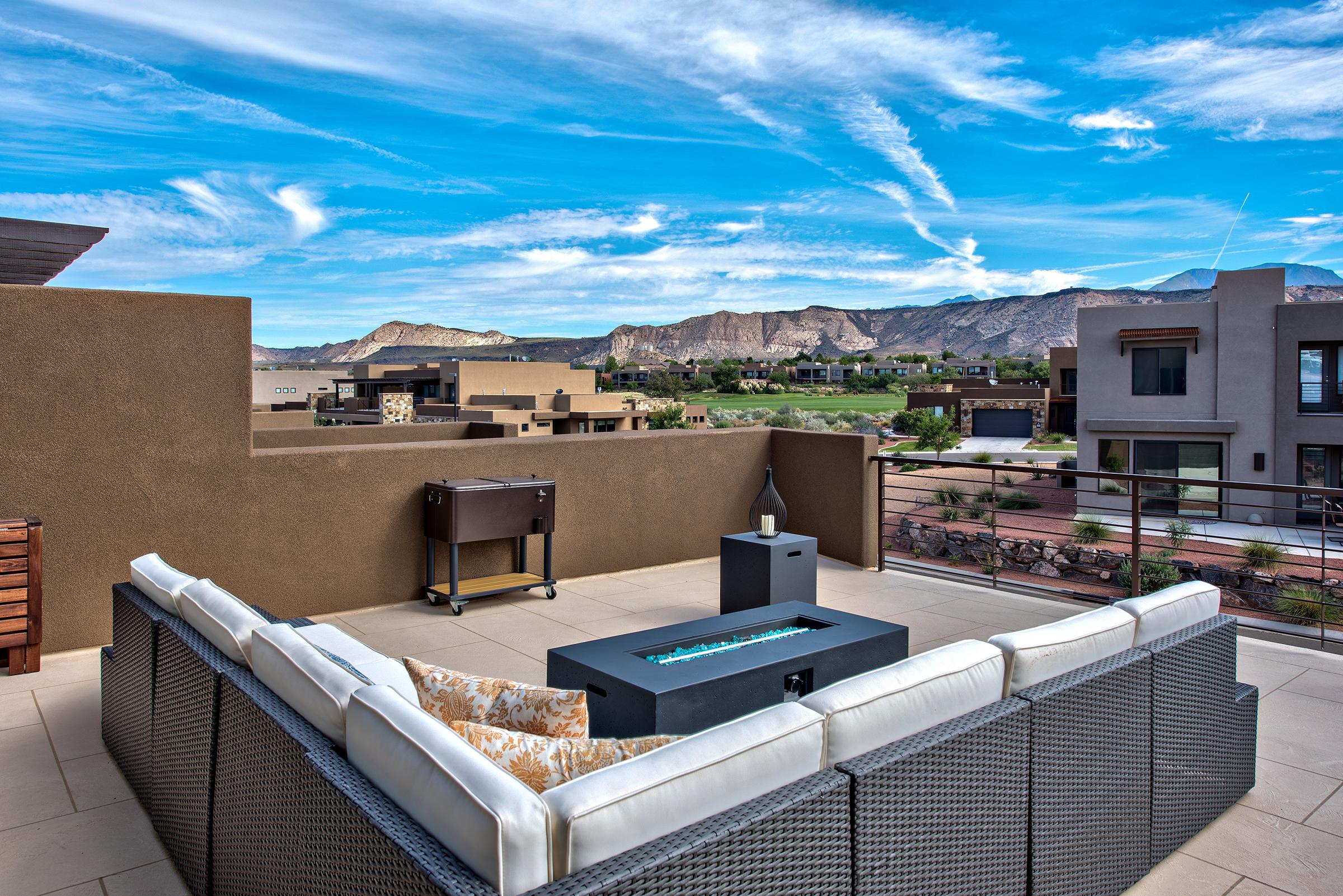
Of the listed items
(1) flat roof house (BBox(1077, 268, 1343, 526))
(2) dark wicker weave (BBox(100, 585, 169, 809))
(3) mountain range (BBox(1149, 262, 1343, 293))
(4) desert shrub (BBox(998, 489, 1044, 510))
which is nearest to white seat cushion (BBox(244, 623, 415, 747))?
(2) dark wicker weave (BBox(100, 585, 169, 809))

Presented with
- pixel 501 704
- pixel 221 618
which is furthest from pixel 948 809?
pixel 221 618

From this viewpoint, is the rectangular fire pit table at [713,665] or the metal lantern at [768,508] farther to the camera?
the metal lantern at [768,508]

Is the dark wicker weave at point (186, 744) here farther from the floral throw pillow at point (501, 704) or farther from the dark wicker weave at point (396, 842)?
the floral throw pillow at point (501, 704)

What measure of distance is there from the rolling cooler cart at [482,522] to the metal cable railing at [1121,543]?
267 cm

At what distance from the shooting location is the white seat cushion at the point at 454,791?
1168mm

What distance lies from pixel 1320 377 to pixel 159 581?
996 inches

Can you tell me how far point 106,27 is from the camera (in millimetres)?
23984

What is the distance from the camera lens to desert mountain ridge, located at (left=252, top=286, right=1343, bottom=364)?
79250 mm

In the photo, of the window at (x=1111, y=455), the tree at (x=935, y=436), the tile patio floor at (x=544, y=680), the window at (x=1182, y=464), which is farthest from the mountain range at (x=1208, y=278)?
the tile patio floor at (x=544, y=680)

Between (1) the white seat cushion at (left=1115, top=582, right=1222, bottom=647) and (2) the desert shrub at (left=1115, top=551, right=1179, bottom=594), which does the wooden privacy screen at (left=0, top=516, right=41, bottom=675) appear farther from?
(2) the desert shrub at (left=1115, top=551, right=1179, bottom=594)

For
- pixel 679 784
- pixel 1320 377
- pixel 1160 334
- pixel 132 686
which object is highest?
pixel 1160 334

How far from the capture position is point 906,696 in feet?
5.64

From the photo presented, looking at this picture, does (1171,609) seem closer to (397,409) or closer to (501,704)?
(501,704)

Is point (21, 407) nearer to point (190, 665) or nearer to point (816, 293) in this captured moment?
point (190, 665)
